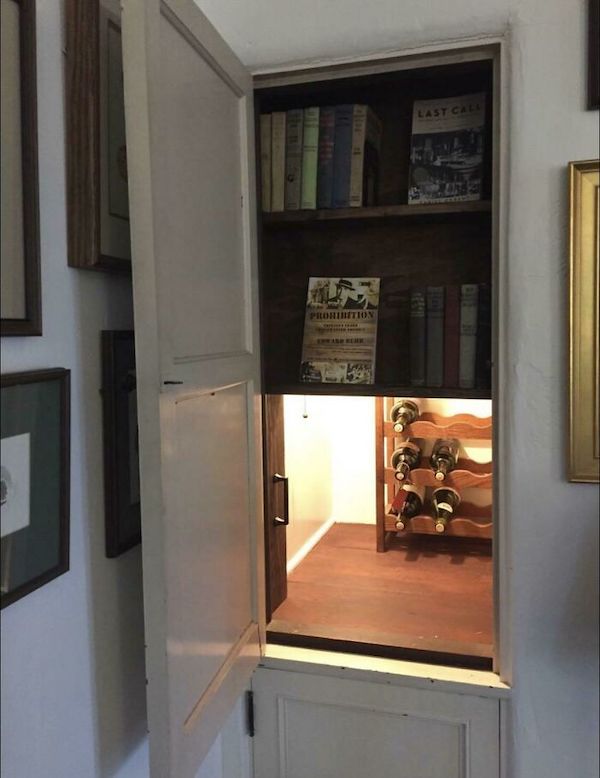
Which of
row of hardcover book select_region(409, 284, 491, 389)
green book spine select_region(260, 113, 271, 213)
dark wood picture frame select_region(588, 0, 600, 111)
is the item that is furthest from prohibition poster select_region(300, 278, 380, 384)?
dark wood picture frame select_region(588, 0, 600, 111)

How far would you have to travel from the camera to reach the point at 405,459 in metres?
1.90

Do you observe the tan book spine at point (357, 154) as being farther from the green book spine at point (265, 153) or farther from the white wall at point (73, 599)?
the white wall at point (73, 599)

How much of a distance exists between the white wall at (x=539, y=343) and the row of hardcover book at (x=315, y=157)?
0.50 feet

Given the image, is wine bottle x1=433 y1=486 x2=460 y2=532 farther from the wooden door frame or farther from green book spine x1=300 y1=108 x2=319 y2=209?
green book spine x1=300 y1=108 x2=319 y2=209

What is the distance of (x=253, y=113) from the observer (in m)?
1.40

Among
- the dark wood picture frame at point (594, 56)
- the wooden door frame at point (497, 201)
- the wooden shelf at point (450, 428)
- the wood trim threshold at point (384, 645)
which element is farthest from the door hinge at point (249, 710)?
the dark wood picture frame at point (594, 56)

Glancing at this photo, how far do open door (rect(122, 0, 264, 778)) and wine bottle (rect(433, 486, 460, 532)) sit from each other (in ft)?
2.05

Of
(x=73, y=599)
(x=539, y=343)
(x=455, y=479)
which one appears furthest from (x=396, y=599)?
(x=73, y=599)

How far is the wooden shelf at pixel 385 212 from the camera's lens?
4.46 feet

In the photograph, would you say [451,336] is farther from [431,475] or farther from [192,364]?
[192,364]

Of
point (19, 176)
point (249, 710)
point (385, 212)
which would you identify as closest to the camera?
point (19, 176)

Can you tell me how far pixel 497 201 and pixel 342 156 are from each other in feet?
1.21

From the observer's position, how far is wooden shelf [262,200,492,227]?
1.36 m

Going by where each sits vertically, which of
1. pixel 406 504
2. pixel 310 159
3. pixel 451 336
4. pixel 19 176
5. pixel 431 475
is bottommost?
pixel 406 504
